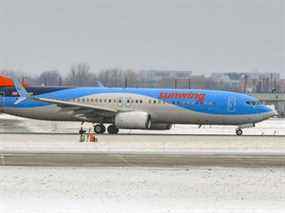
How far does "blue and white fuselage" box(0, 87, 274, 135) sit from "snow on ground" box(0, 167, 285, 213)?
1993 cm

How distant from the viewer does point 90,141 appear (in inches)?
1366

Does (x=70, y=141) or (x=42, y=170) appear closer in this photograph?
(x=42, y=170)

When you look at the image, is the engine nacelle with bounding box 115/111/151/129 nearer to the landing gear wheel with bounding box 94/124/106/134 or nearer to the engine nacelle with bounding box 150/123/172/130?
the landing gear wheel with bounding box 94/124/106/134

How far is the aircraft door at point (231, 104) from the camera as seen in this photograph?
42.3 metres

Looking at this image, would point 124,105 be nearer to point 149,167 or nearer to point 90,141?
point 90,141

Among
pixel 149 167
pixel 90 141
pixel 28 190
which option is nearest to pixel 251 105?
pixel 90 141

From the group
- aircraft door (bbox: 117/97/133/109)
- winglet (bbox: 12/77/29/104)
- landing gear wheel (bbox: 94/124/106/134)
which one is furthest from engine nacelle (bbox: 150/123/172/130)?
winglet (bbox: 12/77/29/104)

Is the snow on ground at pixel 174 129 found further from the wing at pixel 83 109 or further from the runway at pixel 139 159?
the runway at pixel 139 159

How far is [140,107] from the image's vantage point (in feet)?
141

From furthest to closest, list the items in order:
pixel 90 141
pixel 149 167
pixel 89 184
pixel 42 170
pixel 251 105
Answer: pixel 251 105, pixel 90 141, pixel 149 167, pixel 42 170, pixel 89 184

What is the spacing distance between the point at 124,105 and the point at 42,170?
22.3 m

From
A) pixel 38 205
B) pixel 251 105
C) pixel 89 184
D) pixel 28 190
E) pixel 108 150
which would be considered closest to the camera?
pixel 38 205

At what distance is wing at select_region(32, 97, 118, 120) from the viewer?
42.2m

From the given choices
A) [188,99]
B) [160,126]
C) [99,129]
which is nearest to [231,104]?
[188,99]
